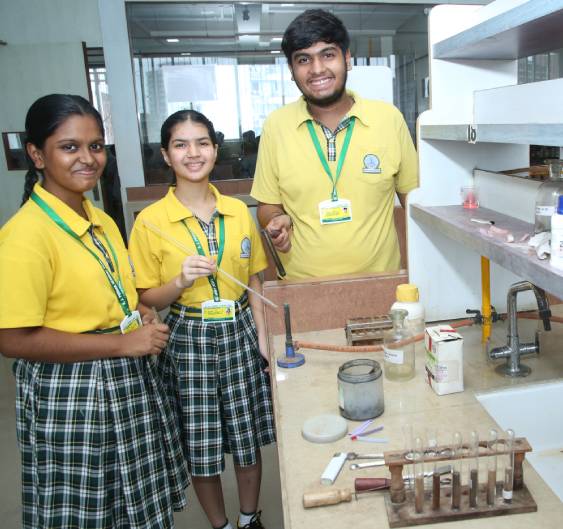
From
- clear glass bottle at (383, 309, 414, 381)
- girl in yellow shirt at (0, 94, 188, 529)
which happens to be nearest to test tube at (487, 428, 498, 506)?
clear glass bottle at (383, 309, 414, 381)

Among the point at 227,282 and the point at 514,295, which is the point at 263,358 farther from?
the point at 514,295

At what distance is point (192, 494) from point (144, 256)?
1168 millimetres

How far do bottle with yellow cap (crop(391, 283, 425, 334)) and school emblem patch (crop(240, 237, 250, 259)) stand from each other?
1.77 ft

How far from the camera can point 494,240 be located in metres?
1.09

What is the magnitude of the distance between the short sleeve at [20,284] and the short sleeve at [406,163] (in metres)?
1.27

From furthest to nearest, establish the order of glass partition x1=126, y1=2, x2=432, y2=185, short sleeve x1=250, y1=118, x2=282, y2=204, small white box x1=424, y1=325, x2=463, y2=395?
1. glass partition x1=126, y1=2, x2=432, y2=185
2. short sleeve x1=250, y1=118, x2=282, y2=204
3. small white box x1=424, y1=325, x2=463, y2=395

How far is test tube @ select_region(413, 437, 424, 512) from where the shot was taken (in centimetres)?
86

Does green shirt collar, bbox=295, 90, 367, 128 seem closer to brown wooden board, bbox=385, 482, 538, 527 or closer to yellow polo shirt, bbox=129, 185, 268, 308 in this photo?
yellow polo shirt, bbox=129, 185, 268, 308

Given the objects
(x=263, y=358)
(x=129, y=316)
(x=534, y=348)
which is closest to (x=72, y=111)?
(x=129, y=316)

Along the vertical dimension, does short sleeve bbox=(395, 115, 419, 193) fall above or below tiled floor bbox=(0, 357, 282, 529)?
above

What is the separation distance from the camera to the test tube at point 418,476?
0.86 meters

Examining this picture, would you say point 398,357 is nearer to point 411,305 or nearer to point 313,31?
point 411,305

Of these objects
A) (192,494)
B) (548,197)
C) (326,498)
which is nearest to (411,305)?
(548,197)

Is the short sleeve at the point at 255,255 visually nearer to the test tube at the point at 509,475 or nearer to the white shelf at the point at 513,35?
the white shelf at the point at 513,35
